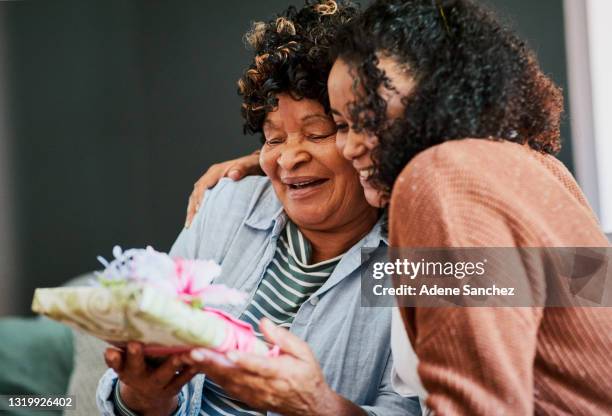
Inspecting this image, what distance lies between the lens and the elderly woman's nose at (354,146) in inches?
47.6

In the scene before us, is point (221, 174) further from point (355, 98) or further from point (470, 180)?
point (470, 180)

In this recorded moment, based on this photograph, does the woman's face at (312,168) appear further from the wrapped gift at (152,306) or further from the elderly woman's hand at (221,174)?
the wrapped gift at (152,306)

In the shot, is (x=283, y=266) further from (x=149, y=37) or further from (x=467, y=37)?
(x=149, y=37)

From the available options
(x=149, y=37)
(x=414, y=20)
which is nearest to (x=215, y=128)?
(x=149, y=37)

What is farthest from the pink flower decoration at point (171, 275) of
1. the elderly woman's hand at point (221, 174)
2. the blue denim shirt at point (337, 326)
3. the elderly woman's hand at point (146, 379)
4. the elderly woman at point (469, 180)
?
the elderly woman's hand at point (221, 174)

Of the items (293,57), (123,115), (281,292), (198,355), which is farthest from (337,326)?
(123,115)

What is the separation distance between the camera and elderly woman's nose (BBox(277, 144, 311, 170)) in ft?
4.94

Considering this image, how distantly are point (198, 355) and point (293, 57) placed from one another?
2.34 ft

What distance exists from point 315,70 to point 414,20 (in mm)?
378

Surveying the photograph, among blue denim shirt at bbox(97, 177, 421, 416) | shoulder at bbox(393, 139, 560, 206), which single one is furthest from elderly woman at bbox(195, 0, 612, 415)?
blue denim shirt at bbox(97, 177, 421, 416)

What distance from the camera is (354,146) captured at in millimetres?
1223

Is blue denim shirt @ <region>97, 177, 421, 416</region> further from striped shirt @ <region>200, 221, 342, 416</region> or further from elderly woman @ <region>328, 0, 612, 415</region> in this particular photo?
elderly woman @ <region>328, 0, 612, 415</region>

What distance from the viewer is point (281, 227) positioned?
162cm

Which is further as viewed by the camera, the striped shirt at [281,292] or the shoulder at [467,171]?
the striped shirt at [281,292]
